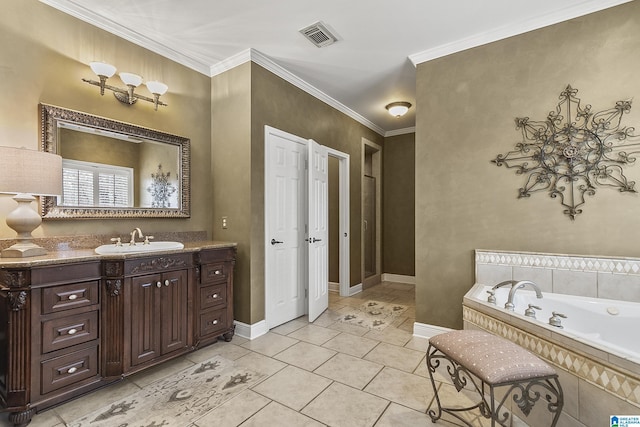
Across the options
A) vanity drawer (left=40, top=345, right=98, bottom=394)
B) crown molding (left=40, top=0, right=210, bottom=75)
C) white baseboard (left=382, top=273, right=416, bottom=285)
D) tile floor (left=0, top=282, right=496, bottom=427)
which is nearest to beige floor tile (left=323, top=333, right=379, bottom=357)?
tile floor (left=0, top=282, right=496, bottom=427)

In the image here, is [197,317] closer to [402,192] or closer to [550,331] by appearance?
[550,331]

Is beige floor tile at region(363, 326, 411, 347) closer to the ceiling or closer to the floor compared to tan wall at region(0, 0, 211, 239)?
closer to the floor

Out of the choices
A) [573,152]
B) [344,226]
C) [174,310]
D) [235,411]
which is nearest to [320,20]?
[573,152]

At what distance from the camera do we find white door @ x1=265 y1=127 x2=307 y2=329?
330cm

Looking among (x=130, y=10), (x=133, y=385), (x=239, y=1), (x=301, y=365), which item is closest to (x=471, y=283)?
(x=301, y=365)

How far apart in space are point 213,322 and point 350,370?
1.34 m

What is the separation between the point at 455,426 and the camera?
1.76 meters

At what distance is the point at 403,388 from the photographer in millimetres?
2156

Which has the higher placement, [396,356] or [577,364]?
[577,364]

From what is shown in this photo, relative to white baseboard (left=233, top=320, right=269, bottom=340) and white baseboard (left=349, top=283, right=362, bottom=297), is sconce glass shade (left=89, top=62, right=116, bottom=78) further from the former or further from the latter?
white baseboard (left=349, top=283, right=362, bottom=297)

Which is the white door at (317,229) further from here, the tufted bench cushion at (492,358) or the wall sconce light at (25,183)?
the wall sconce light at (25,183)

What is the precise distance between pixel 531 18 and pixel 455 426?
3.22 metres

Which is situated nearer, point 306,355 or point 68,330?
point 68,330

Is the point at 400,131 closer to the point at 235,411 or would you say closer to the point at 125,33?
the point at 125,33
